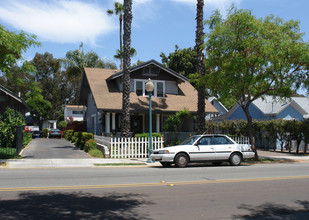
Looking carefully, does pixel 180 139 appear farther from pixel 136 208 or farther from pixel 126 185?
pixel 136 208

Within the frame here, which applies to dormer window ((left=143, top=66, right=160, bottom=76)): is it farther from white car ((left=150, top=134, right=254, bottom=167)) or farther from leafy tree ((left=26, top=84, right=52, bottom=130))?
leafy tree ((left=26, top=84, right=52, bottom=130))

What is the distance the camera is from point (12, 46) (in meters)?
14.7

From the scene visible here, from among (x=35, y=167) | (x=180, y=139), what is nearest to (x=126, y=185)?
(x=35, y=167)

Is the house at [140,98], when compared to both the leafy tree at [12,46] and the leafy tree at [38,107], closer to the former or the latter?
the leafy tree at [12,46]

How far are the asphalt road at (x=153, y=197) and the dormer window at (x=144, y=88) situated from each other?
52.5ft

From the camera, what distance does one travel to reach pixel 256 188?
9109mm

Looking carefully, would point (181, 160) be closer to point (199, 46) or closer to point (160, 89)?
point (199, 46)

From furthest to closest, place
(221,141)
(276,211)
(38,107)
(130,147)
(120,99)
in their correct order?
(38,107)
(120,99)
(130,147)
(221,141)
(276,211)

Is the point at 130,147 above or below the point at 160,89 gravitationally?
below

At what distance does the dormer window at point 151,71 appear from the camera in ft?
89.1

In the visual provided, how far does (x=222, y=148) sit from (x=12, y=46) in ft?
36.2

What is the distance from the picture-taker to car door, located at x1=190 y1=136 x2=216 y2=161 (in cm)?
1446

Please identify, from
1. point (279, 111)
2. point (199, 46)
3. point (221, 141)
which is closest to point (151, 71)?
point (199, 46)

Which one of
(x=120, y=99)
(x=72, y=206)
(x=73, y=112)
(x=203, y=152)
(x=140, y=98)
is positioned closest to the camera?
(x=72, y=206)
